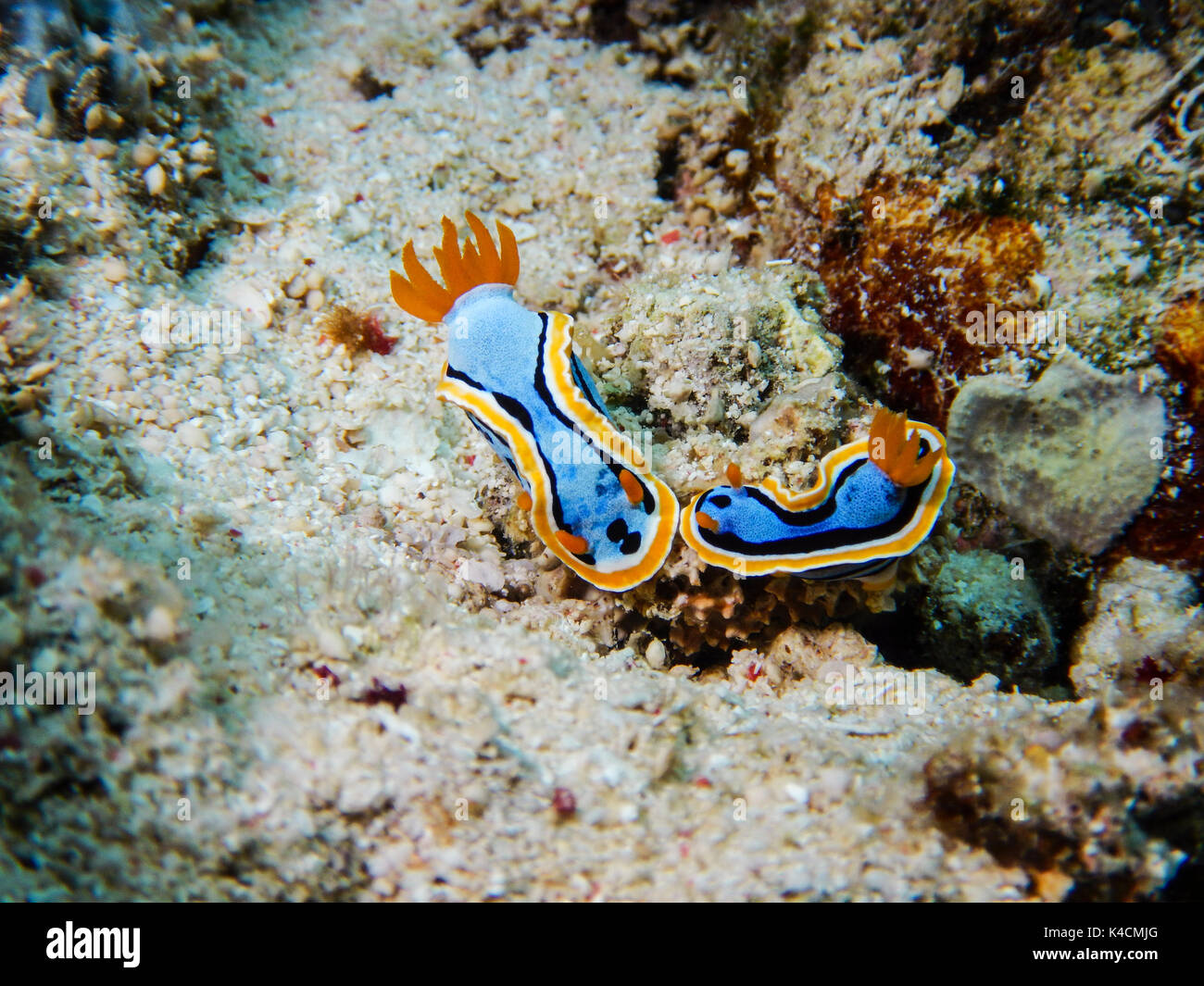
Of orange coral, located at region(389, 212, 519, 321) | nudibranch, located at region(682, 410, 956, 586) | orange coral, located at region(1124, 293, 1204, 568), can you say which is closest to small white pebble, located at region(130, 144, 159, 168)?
orange coral, located at region(389, 212, 519, 321)

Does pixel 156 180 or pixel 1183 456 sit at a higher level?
pixel 156 180

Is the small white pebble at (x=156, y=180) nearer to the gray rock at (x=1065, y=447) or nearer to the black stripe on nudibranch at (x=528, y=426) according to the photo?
the black stripe on nudibranch at (x=528, y=426)

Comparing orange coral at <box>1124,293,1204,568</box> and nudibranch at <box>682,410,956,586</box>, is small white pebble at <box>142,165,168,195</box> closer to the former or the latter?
nudibranch at <box>682,410,956,586</box>

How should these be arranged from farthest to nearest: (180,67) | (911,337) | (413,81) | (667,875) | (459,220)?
(413,81), (459,220), (180,67), (911,337), (667,875)

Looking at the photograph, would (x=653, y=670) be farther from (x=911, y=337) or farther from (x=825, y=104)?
(x=825, y=104)

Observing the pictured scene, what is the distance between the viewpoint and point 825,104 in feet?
13.0

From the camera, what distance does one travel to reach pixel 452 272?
10.4 ft

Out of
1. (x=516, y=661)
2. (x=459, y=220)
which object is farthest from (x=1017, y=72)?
(x=516, y=661)

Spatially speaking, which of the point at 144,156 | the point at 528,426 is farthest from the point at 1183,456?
the point at 144,156

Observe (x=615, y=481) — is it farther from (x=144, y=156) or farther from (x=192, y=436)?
(x=144, y=156)

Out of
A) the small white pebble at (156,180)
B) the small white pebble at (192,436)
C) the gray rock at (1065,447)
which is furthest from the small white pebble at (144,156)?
the gray rock at (1065,447)

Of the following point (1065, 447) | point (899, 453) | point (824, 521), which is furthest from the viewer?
point (1065, 447)

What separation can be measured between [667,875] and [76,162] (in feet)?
15.0

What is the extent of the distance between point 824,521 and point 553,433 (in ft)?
4.24
